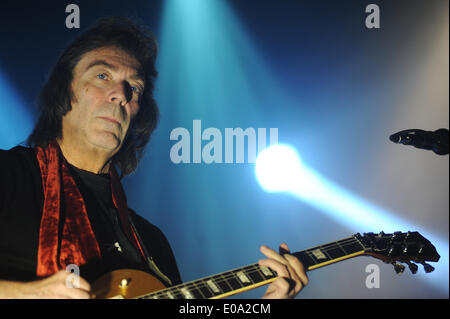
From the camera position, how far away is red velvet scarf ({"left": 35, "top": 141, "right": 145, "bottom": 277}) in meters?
1.80

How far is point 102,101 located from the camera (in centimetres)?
235

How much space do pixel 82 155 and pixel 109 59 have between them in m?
0.73

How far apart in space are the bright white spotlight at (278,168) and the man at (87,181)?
3.25 ft

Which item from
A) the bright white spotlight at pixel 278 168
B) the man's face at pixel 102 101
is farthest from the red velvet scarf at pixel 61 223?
the bright white spotlight at pixel 278 168

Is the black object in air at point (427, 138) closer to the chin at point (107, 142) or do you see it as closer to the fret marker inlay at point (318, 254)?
the fret marker inlay at point (318, 254)

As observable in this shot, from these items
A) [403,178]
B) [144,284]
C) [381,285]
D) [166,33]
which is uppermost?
[166,33]

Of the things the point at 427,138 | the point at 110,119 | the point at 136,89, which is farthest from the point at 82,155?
the point at 427,138

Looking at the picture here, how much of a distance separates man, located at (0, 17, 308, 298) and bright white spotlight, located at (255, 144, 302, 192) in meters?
0.99

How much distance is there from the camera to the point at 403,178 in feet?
11.7

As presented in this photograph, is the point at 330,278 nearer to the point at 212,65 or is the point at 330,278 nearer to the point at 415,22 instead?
the point at 212,65

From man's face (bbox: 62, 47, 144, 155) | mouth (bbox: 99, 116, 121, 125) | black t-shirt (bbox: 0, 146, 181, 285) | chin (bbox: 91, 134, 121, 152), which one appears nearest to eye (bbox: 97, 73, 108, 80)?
man's face (bbox: 62, 47, 144, 155)

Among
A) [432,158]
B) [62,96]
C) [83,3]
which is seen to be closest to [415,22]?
[432,158]

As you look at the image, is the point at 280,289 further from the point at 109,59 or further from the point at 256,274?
the point at 109,59

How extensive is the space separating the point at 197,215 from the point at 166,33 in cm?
168
